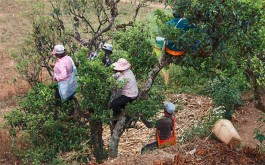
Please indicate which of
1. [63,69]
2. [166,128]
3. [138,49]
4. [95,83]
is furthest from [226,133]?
[63,69]

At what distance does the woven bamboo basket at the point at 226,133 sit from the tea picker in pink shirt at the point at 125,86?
1.41 metres

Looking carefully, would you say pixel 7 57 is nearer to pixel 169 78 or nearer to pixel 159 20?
pixel 169 78

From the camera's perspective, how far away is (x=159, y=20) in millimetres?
6031

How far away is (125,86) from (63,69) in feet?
3.41

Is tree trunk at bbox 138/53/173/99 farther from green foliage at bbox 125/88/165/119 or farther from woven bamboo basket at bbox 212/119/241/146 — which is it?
woven bamboo basket at bbox 212/119/241/146

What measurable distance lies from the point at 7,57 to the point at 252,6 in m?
10.4

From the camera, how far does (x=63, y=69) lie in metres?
6.43

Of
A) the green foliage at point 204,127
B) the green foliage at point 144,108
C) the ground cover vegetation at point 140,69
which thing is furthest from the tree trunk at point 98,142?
the green foliage at point 204,127

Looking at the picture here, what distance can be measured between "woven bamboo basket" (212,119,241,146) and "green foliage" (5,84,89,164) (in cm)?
201

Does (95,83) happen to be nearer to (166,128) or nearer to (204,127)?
(166,128)

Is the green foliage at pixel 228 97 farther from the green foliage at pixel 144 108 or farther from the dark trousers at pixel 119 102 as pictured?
the dark trousers at pixel 119 102

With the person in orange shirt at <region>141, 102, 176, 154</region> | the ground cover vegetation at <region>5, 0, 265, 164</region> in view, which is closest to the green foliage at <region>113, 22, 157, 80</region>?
the ground cover vegetation at <region>5, 0, 265, 164</region>

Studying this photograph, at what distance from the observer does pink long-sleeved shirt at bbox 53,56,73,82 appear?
641cm

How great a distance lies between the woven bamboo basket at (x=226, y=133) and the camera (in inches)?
243
